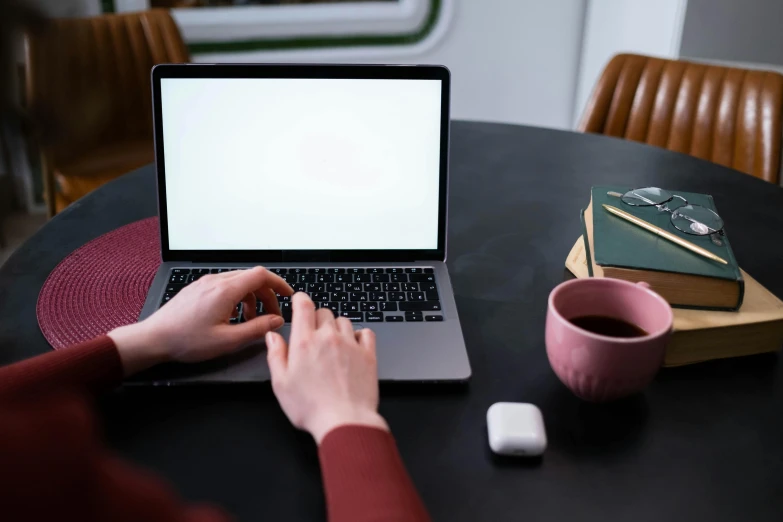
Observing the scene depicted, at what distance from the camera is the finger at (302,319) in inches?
25.3

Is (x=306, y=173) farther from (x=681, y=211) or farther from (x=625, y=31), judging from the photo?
(x=625, y=31)

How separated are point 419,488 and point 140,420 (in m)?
0.27

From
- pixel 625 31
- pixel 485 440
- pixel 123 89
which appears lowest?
pixel 485 440

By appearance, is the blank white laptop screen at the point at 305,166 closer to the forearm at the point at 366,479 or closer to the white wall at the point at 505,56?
the forearm at the point at 366,479

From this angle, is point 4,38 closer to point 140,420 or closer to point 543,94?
point 140,420

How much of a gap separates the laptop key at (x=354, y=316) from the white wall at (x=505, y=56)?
6.03 feet

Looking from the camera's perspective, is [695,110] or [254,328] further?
[695,110]

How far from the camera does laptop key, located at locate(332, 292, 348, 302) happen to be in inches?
31.3

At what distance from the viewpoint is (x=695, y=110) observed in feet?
5.12

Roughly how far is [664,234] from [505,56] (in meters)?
1.91

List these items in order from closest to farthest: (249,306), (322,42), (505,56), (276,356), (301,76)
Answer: (276,356)
(249,306)
(301,76)
(322,42)
(505,56)

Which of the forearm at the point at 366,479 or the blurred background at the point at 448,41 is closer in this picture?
the forearm at the point at 366,479

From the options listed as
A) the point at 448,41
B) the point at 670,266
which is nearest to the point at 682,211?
the point at 670,266

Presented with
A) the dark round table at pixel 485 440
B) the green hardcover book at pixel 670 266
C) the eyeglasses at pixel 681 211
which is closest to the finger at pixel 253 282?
the dark round table at pixel 485 440
